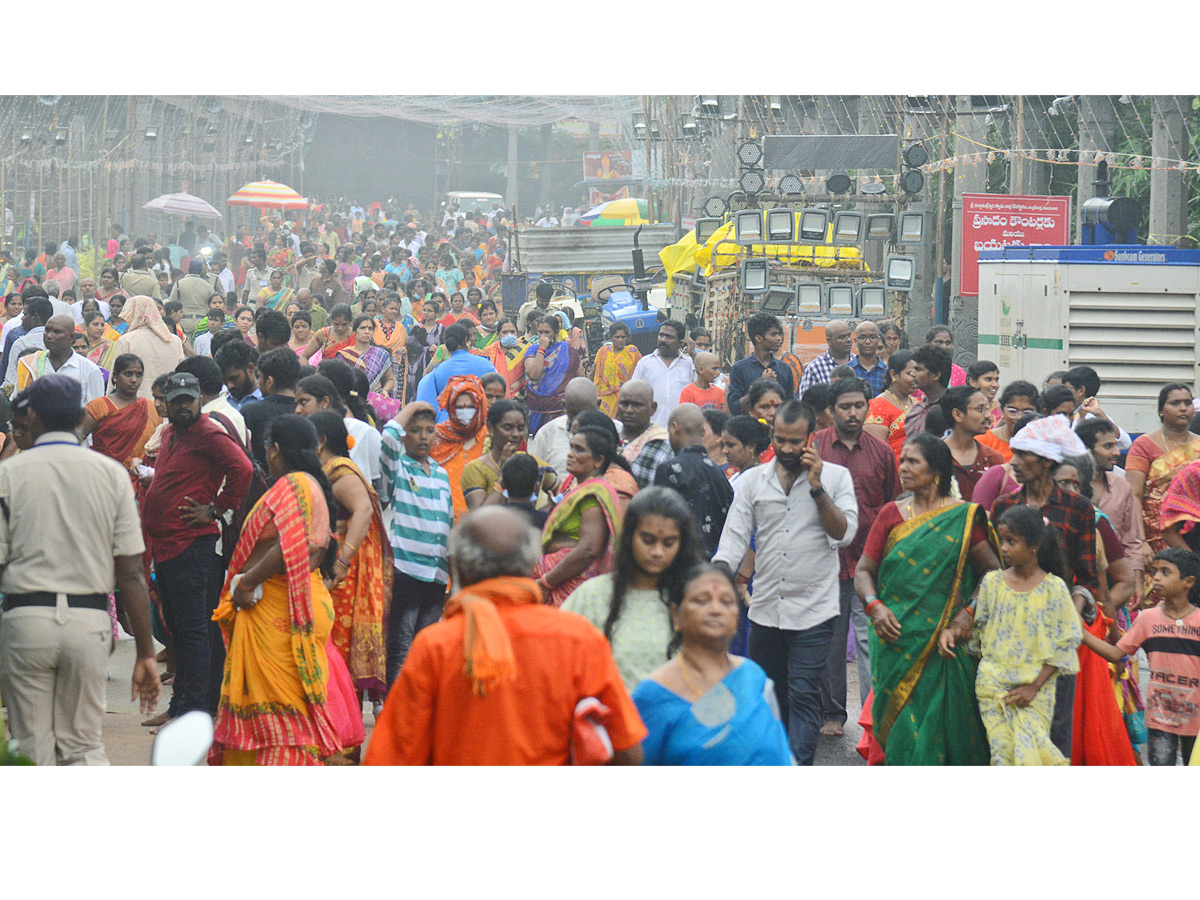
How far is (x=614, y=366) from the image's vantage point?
41.9ft

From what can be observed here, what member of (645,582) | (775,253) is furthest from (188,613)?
(775,253)

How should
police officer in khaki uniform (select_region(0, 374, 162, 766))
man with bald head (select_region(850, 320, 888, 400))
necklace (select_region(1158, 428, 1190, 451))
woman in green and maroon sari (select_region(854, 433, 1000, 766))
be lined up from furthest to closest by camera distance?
1. man with bald head (select_region(850, 320, 888, 400))
2. necklace (select_region(1158, 428, 1190, 451))
3. woman in green and maroon sari (select_region(854, 433, 1000, 766))
4. police officer in khaki uniform (select_region(0, 374, 162, 766))

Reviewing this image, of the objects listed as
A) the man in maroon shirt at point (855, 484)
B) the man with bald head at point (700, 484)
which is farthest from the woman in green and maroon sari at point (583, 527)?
the man in maroon shirt at point (855, 484)

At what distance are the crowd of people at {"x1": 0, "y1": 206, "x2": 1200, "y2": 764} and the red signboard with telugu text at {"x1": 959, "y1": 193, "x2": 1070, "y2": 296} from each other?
24.5 ft

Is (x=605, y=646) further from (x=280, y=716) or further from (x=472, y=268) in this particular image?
(x=472, y=268)

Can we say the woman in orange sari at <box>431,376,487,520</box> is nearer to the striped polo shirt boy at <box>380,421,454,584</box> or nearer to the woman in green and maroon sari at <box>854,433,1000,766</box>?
the striped polo shirt boy at <box>380,421,454,584</box>

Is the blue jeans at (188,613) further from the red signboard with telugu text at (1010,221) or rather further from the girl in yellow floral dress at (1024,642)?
the red signboard with telugu text at (1010,221)

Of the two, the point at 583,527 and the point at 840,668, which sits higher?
the point at 583,527

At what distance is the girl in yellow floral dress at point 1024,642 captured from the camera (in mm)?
4922

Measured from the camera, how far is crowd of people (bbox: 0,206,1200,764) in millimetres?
3203

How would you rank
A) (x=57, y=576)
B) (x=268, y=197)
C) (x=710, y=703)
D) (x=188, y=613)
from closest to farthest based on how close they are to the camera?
(x=710, y=703) → (x=57, y=576) → (x=188, y=613) → (x=268, y=197)

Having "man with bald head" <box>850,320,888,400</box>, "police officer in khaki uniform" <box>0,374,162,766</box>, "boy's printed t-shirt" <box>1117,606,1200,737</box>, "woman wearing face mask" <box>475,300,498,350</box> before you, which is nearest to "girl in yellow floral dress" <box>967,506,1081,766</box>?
"boy's printed t-shirt" <box>1117,606,1200,737</box>

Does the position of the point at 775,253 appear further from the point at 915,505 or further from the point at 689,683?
the point at 689,683

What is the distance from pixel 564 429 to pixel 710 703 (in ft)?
13.8
